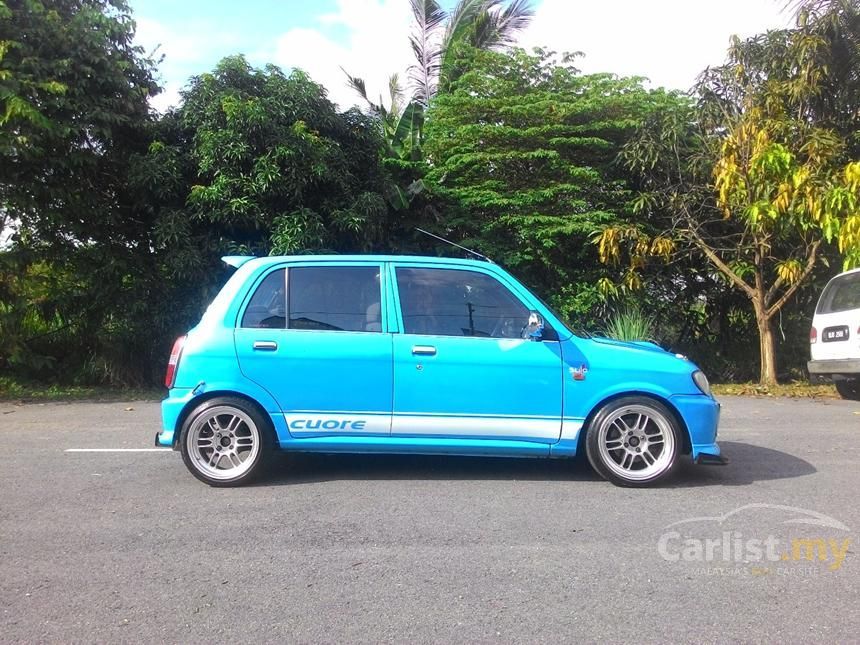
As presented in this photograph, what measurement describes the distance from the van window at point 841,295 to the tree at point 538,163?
11.8ft

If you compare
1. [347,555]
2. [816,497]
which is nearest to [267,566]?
[347,555]

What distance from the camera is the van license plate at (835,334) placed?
1021cm

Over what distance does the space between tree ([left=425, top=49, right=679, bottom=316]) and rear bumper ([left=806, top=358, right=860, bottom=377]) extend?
371 centimetres

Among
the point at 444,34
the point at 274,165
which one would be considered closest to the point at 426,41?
the point at 444,34

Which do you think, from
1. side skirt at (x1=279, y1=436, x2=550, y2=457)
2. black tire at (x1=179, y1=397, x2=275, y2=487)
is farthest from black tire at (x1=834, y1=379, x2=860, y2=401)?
black tire at (x1=179, y1=397, x2=275, y2=487)

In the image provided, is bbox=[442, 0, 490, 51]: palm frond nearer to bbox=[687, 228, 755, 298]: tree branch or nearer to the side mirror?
bbox=[687, 228, 755, 298]: tree branch

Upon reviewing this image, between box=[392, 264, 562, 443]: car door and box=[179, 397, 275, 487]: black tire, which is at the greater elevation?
box=[392, 264, 562, 443]: car door

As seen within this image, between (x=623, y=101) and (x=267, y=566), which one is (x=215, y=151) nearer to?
(x=623, y=101)

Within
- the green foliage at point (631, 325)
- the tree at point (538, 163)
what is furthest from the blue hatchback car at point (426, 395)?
the tree at point (538, 163)

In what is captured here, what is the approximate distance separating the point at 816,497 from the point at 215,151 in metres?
9.03

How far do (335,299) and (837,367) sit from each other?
25.8 feet

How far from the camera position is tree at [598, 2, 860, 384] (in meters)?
10.7

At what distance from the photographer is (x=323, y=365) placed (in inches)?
219

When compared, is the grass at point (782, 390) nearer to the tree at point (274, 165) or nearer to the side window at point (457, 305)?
the tree at point (274, 165)
